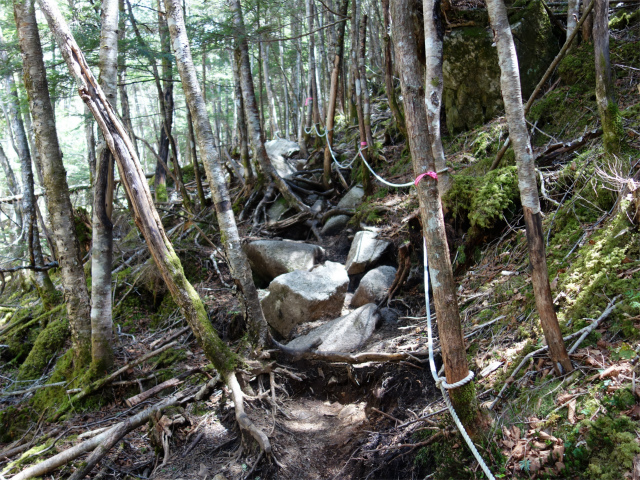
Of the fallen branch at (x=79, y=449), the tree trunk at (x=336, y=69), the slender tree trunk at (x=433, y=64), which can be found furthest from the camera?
the tree trunk at (x=336, y=69)

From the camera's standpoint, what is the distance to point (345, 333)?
5.43m

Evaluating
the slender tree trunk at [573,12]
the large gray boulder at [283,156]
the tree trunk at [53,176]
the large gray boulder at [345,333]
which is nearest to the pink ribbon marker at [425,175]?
the large gray boulder at [345,333]

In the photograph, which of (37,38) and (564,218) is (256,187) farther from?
(564,218)

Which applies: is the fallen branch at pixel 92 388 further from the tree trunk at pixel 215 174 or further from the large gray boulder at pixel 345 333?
the large gray boulder at pixel 345 333

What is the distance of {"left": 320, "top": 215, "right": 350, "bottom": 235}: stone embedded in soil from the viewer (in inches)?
350

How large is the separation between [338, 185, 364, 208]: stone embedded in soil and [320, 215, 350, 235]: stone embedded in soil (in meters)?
0.43

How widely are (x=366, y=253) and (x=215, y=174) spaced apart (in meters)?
3.19

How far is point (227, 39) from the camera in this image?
26.5 feet

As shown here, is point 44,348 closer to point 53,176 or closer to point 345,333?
point 53,176

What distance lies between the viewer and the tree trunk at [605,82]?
349 centimetres

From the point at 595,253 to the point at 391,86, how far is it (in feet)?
20.0

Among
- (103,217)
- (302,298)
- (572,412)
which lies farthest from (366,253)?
(572,412)

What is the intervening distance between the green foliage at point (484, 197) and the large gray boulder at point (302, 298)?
2.17 metres

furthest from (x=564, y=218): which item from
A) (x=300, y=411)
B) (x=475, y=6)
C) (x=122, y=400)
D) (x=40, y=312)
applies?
(x=40, y=312)
